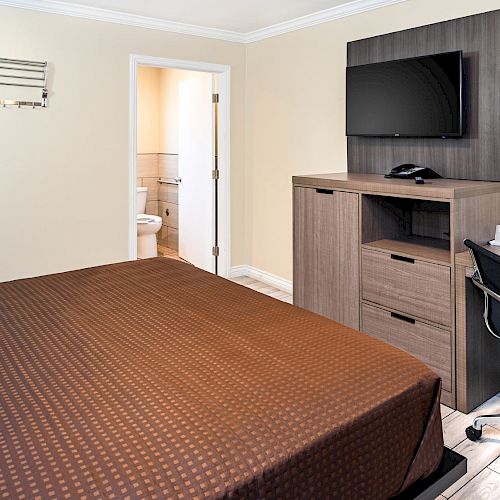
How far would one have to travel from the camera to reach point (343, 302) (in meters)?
3.31

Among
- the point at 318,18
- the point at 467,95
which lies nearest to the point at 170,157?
the point at 318,18

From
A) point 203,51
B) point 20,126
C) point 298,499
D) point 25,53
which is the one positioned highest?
point 203,51

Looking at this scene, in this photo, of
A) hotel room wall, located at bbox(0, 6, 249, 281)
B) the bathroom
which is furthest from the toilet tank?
hotel room wall, located at bbox(0, 6, 249, 281)

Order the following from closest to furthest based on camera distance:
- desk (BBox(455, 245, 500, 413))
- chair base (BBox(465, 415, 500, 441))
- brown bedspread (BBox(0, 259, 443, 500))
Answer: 1. brown bedspread (BBox(0, 259, 443, 500))
2. chair base (BBox(465, 415, 500, 441))
3. desk (BBox(455, 245, 500, 413))

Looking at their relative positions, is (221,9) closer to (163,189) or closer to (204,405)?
(163,189)

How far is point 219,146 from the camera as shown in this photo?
494 centimetres

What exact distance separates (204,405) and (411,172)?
2.42 meters

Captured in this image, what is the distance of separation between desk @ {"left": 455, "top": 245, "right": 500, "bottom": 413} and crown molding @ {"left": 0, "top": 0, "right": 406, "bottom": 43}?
198 cm

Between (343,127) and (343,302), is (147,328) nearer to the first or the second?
(343,302)

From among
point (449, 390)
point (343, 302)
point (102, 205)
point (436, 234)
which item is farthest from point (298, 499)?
point (102, 205)

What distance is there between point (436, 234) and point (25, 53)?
315 cm

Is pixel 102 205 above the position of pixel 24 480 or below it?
above

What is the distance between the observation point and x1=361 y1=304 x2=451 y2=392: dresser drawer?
8.84ft

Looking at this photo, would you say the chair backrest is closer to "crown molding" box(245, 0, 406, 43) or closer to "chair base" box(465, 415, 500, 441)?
"chair base" box(465, 415, 500, 441)
